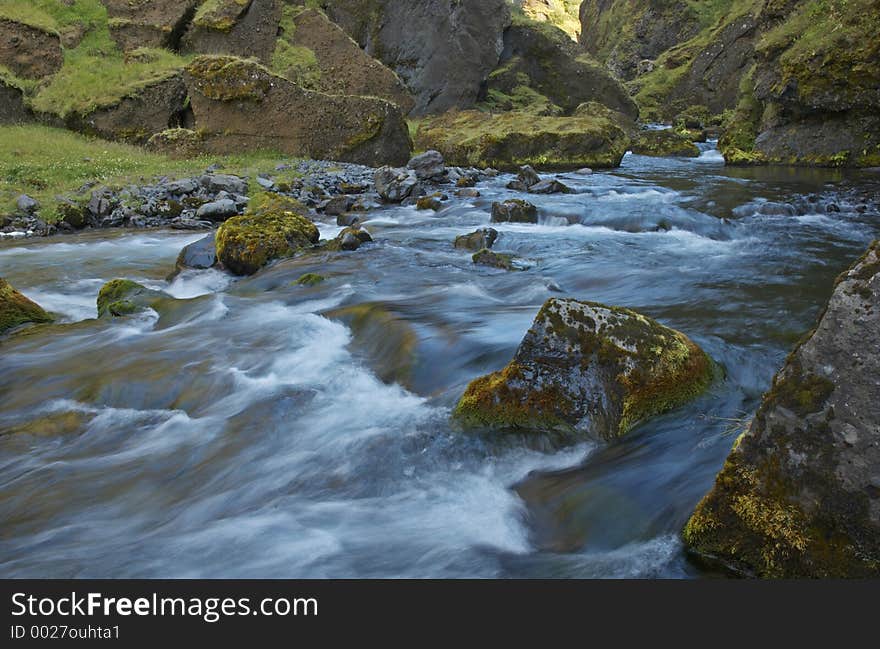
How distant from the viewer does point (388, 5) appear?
121 ft

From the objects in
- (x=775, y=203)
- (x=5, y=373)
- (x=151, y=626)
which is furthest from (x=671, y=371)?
(x=775, y=203)

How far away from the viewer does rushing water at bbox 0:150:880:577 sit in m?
3.64

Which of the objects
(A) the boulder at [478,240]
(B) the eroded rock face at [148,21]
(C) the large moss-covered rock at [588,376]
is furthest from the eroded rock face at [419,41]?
(C) the large moss-covered rock at [588,376]

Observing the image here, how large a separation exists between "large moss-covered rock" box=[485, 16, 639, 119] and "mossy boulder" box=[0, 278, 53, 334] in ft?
Result: 118

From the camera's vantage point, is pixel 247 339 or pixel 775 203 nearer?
pixel 247 339

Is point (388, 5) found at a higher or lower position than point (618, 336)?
higher

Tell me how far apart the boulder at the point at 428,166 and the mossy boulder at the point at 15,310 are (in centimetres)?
1355

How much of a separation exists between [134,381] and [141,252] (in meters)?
6.64

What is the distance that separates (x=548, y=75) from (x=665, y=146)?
14.5m

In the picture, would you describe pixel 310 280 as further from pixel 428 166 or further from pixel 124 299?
pixel 428 166

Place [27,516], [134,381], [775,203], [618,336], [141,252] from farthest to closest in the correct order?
[775,203] → [141,252] → [134,381] → [618,336] → [27,516]

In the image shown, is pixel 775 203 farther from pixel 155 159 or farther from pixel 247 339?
pixel 155 159

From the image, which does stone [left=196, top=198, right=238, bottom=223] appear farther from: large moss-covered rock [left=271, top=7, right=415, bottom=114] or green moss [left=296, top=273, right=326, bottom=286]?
large moss-covered rock [left=271, top=7, right=415, bottom=114]

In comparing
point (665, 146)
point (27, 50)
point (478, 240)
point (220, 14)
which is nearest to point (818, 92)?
point (665, 146)
